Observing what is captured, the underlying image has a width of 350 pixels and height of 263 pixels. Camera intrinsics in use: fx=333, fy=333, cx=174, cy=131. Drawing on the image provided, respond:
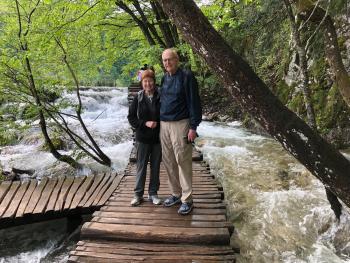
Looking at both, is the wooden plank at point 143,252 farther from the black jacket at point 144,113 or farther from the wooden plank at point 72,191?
the wooden plank at point 72,191

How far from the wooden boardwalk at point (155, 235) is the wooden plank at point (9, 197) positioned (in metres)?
2.53

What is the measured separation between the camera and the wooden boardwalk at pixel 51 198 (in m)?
6.28

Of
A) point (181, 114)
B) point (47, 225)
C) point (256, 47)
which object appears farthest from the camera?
point (256, 47)

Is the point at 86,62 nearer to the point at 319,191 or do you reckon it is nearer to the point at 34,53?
the point at 34,53

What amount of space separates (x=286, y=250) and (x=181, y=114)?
2839 mm

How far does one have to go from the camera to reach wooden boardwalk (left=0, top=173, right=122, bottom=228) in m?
6.28

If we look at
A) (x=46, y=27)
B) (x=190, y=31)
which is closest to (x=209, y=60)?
(x=190, y=31)

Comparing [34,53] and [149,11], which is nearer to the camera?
[34,53]

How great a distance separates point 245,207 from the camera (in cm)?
688

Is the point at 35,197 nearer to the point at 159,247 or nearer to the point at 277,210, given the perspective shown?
the point at 159,247

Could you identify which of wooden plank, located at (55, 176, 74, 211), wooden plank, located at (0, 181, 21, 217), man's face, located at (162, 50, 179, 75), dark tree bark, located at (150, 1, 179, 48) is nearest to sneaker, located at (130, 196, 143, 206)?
wooden plank, located at (55, 176, 74, 211)

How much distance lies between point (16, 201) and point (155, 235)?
3.80 metres

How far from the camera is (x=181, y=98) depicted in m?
4.42

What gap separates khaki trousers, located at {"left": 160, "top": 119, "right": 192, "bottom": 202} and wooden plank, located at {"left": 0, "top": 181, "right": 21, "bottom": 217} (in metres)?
3.55
